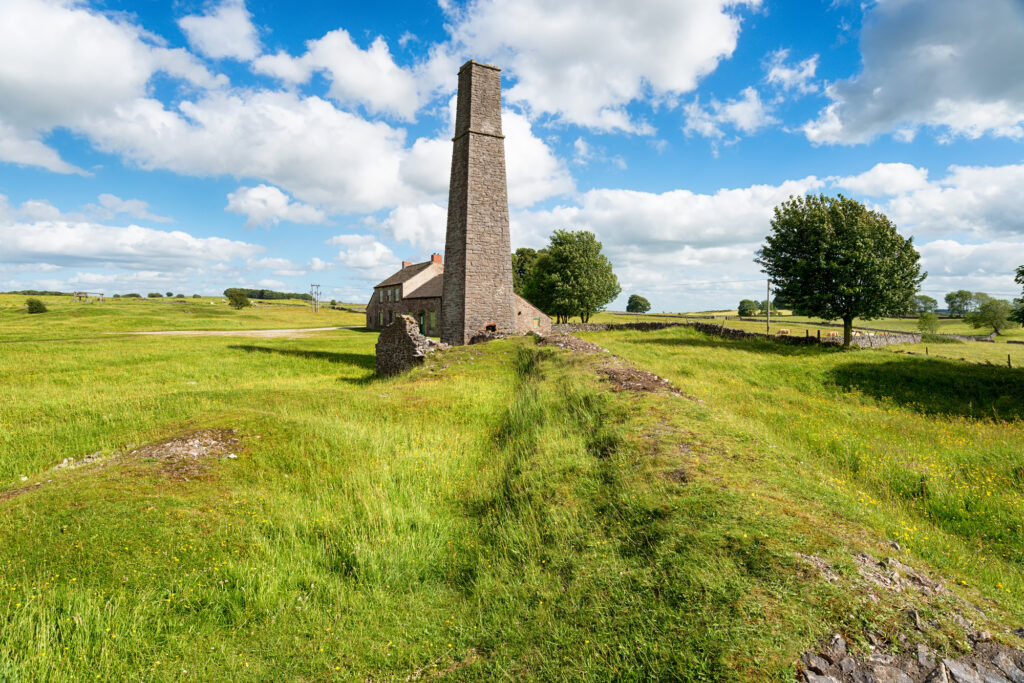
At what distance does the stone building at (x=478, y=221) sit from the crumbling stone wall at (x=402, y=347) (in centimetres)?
95

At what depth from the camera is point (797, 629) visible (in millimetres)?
3779

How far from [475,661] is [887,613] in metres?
3.79

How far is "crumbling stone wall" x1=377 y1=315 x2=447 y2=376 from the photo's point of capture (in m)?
22.2

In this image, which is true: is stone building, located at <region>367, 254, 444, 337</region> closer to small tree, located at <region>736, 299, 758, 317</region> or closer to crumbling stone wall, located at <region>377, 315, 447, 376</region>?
crumbling stone wall, located at <region>377, 315, 447, 376</region>

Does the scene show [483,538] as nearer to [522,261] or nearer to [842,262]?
[842,262]

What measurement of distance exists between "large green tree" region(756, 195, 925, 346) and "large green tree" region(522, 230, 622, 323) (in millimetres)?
24279

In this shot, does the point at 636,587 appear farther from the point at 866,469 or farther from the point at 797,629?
the point at 866,469

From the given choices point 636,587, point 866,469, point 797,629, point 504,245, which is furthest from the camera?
point 504,245

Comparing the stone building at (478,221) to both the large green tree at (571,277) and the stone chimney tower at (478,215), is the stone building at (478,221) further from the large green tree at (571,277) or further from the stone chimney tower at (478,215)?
the large green tree at (571,277)

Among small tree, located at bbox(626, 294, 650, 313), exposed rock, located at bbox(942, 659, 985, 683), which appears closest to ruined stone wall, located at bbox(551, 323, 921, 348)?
exposed rock, located at bbox(942, 659, 985, 683)

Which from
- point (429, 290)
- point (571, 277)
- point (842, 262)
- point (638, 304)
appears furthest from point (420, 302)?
point (638, 304)

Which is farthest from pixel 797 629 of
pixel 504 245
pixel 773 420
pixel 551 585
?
pixel 504 245

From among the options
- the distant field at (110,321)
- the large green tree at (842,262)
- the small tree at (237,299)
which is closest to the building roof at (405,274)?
the distant field at (110,321)

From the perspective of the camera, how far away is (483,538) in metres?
6.90
